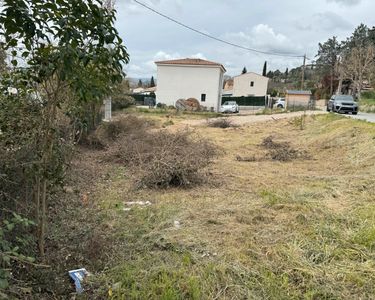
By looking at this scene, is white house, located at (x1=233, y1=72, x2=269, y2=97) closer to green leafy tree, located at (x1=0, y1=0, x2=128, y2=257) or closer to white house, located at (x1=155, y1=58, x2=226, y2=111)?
white house, located at (x1=155, y1=58, x2=226, y2=111)

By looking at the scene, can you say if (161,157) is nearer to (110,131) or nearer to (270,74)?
(110,131)

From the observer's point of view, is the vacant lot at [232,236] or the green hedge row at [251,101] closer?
the vacant lot at [232,236]

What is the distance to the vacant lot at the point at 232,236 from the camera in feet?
10.2

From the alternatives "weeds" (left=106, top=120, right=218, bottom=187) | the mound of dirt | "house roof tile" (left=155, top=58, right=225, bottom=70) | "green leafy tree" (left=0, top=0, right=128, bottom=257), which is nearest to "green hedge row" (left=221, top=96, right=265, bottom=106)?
"house roof tile" (left=155, top=58, right=225, bottom=70)

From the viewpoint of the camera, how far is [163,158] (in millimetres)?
6930

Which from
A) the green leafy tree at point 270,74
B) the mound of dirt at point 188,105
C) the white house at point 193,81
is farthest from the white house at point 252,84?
the green leafy tree at point 270,74

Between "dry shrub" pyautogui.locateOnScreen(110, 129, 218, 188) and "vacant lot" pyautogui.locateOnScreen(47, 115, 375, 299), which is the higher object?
"dry shrub" pyautogui.locateOnScreen(110, 129, 218, 188)

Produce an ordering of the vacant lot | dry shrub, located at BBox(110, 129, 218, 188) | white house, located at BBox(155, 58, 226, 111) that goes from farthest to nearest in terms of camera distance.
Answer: white house, located at BBox(155, 58, 226, 111), dry shrub, located at BBox(110, 129, 218, 188), the vacant lot

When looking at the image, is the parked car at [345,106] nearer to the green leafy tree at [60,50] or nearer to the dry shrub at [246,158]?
the dry shrub at [246,158]

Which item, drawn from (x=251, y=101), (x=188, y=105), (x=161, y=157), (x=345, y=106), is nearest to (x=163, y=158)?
(x=161, y=157)

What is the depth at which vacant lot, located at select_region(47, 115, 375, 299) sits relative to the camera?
10.2 ft

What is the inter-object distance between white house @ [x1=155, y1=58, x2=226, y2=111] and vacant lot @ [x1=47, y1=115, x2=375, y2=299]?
3167cm

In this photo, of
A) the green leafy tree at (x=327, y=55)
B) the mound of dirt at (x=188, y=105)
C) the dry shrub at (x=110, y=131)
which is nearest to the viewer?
the dry shrub at (x=110, y=131)

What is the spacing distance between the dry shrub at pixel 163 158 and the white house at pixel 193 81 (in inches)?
1128
